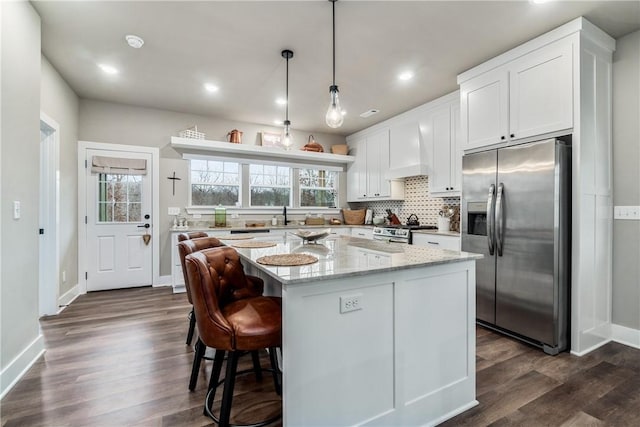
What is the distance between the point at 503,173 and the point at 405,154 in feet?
6.39

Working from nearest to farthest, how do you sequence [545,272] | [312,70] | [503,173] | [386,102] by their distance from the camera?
[545,272] < [503,173] < [312,70] < [386,102]

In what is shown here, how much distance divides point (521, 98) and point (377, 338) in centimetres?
265

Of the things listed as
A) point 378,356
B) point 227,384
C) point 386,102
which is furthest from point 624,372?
point 386,102

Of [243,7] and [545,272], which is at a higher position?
[243,7]

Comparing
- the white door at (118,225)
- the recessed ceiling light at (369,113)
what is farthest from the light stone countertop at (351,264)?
the white door at (118,225)

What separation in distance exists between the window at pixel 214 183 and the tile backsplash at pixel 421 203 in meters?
2.80

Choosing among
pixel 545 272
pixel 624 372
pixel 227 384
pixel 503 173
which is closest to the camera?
pixel 227 384

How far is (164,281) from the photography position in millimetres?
4652

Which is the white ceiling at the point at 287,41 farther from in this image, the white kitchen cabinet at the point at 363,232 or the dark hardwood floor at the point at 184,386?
→ the dark hardwood floor at the point at 184,386

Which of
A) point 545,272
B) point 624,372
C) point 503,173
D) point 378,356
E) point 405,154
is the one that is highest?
point 405,154

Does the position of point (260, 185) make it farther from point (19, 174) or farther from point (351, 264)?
point (351, 264)

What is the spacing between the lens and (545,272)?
8.20 feet

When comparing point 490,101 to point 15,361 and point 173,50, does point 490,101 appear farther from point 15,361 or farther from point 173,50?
point 15,361

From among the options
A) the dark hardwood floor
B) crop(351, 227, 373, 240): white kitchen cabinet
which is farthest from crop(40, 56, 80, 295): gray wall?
crop(351, 227, 373, 240): white kitchen cabinet
